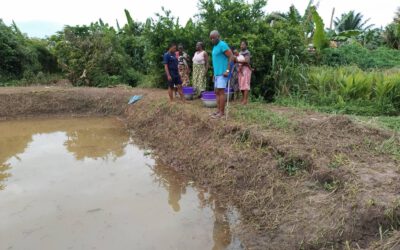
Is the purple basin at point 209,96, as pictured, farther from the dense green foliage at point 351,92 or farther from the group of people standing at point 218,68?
the dense green foliage at point 351,92

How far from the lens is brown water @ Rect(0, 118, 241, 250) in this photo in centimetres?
402

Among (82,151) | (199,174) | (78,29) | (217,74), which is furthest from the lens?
(78,29)

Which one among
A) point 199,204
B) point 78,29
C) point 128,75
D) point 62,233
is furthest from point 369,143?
point 78,29

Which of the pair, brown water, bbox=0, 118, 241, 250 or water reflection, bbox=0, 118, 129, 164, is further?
water reflection, bbox=0, 118, 129, 164

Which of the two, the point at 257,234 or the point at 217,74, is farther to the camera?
the point at 217,74

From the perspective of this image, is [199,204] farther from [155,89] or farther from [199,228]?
[155,89]

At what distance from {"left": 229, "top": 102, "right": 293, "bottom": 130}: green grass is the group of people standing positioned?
37 centimetres

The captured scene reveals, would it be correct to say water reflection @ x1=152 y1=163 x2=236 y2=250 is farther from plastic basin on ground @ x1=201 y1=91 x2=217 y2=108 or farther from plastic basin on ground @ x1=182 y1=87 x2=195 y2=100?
plastic basin on ground @ x1=182 y1=87 x2=195 y2=100

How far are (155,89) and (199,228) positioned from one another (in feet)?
25.1

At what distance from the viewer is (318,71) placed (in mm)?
8711

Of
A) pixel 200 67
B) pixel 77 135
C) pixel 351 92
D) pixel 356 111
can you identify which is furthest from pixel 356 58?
pixel 77 135

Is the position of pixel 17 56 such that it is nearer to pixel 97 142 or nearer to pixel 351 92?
pixel 97 142

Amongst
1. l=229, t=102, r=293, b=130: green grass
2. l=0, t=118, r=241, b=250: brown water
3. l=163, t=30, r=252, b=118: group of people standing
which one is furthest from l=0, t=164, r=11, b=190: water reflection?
l=229, t=102, r=293, b=130: green grass

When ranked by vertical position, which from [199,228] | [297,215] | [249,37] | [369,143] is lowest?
[199,228]
